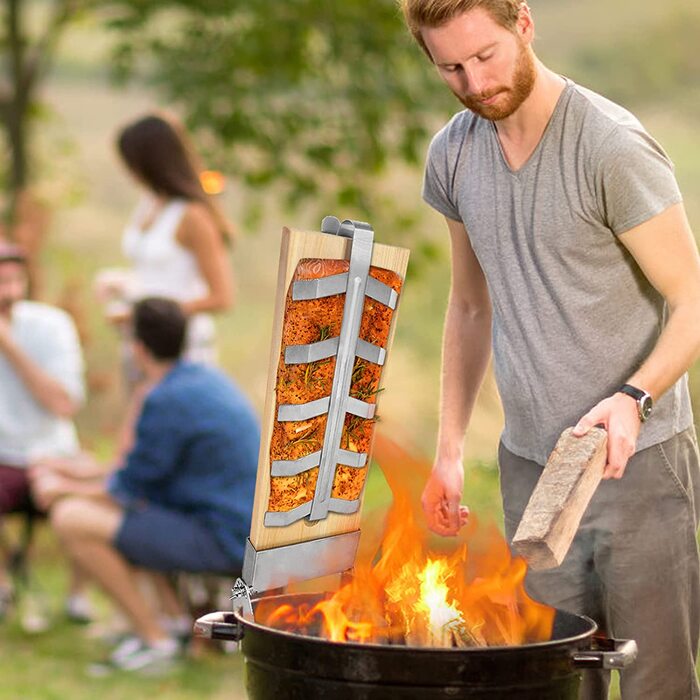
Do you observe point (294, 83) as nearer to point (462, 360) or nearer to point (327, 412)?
point (462, 360)

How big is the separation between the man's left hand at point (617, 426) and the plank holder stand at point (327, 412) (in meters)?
0.41

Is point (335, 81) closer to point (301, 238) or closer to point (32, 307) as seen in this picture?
point (32, 307)

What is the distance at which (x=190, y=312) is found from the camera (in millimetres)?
5371

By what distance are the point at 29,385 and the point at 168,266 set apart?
0.90 m

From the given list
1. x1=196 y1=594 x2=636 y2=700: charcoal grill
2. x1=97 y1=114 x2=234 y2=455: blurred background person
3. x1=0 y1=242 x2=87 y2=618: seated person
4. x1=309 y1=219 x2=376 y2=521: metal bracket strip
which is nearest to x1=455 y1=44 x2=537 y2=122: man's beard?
A: x1=309 y1=219 x2=376 y2=521: metal bracket strip

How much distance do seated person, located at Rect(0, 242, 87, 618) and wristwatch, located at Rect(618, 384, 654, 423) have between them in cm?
389

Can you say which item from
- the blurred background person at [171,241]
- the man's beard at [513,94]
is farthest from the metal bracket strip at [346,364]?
the blurred background person at [171,241]

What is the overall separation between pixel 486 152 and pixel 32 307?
3.84 m

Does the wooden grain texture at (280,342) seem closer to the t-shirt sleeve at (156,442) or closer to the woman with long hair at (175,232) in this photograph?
the t-shirt sleeve at (156,442)

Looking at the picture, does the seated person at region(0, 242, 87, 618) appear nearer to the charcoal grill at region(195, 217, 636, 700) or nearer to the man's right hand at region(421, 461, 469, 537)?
the man's right hand at region(421, 461, 469, 537)

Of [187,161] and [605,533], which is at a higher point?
[187,161]

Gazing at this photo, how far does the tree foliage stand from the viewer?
709 cm

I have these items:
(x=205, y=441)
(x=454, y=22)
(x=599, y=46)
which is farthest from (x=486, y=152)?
(x=599, y=46)

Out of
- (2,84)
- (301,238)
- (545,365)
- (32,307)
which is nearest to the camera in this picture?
(301,238)
